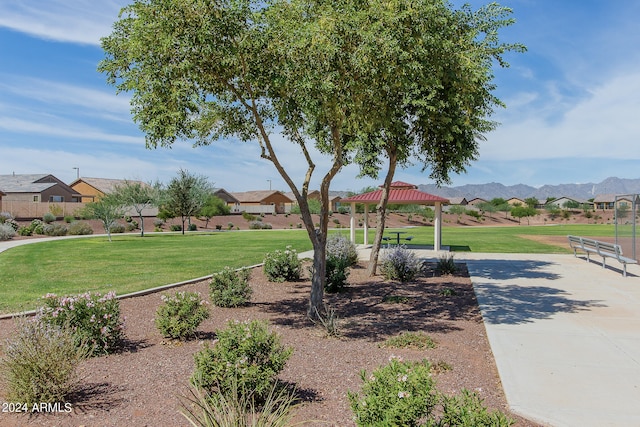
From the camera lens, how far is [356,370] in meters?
5.33

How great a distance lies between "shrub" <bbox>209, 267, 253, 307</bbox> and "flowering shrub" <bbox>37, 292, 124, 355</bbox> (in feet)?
9.68

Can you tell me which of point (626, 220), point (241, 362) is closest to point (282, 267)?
point (241, 362)

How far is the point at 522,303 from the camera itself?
9398 millimetres

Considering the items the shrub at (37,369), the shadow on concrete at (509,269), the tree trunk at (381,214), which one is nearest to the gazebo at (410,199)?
the shadow on concrete at (509,269)

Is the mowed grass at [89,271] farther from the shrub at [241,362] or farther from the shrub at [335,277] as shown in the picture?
the shrub at [241,362]

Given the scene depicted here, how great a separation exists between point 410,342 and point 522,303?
4.09m

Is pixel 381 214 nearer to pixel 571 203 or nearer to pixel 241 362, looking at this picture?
pixel 241 362

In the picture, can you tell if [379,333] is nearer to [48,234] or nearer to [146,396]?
[146,396]

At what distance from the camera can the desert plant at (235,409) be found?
3.50 m

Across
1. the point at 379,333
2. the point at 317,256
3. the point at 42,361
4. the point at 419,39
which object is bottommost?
the point at 379,333

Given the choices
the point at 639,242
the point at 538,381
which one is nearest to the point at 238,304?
the point at 538,381

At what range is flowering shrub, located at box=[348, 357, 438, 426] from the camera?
3.00 metres

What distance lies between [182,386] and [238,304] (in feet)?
14.1

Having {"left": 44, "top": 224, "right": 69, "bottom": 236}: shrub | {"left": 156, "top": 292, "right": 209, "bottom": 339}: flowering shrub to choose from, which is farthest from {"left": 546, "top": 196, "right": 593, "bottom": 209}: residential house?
{"left": 156, "top": 292, "right": 209, "bottom": 339}: flowering shrub
